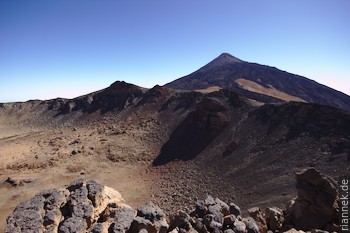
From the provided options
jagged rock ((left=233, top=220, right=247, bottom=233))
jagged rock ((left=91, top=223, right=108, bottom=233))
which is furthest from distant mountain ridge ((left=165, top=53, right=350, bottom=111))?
jagged rock ((left=91, top=223, right=108, bottom=233))

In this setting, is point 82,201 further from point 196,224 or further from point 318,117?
point 318,117

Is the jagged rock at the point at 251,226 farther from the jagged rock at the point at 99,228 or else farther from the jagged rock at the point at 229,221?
the jagged rock at the point at 99,228

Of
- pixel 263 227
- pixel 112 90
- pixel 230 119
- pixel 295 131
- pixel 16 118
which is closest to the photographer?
pixel 263 227

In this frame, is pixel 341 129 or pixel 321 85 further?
pixel 321 85

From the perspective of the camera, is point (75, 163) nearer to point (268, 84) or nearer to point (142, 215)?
point (142, 215)

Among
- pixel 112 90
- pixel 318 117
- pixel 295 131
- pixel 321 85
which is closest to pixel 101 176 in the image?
pixel 295 131
